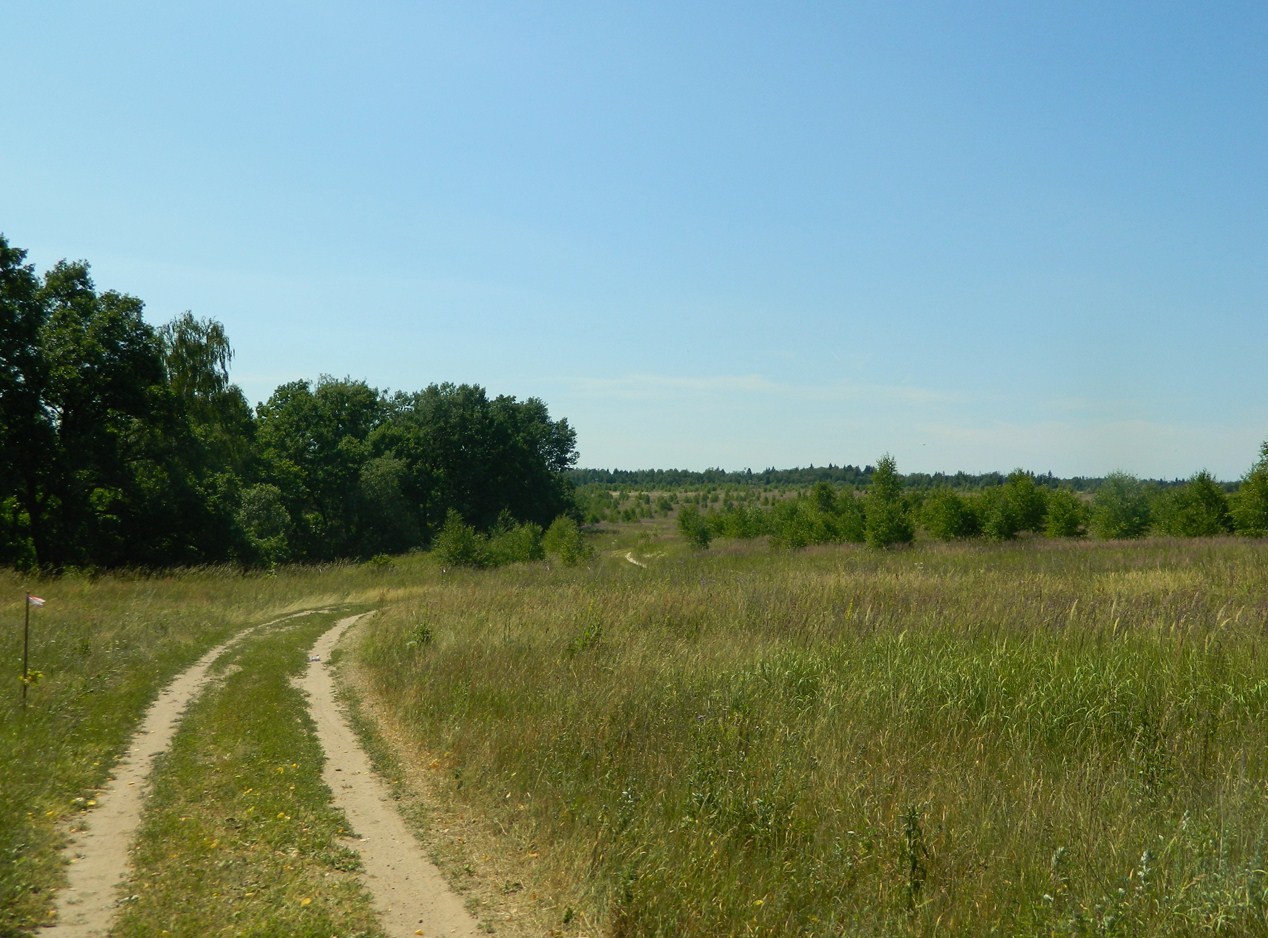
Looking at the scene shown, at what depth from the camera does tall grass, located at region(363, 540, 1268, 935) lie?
545 cm

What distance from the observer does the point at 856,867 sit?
5.91m

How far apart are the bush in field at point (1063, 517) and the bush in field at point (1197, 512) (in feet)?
13.0

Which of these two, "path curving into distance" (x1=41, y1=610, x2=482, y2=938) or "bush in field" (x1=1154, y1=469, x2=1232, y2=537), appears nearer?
"path curving into distance" (x1=41, y1=610, x2=482, y2=938)

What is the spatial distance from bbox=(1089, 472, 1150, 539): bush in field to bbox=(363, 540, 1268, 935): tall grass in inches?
1428

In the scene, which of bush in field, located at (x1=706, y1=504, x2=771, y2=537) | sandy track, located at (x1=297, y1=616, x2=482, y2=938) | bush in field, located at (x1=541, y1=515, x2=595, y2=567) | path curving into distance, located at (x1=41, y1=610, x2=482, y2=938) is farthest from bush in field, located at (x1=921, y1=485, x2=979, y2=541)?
sandy track, located at (x1=297, y1=616, x2=482, y2=938)

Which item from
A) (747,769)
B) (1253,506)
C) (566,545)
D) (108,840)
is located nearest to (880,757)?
(747,769)

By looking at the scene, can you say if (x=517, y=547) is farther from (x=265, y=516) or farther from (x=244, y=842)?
(x=244, y=842)

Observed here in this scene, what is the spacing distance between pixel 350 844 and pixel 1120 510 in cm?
5129

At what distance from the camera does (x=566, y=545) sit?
4312cm

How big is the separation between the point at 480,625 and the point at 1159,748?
1091 cm

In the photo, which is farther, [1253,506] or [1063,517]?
[1063,517]

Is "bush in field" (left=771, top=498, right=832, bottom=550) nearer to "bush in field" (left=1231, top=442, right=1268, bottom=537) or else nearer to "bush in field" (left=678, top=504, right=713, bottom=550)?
"bush in field" (left=678, top=504, right=713, bottom=550)

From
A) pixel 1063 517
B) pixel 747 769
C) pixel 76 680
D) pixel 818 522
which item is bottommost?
pixel 76 680

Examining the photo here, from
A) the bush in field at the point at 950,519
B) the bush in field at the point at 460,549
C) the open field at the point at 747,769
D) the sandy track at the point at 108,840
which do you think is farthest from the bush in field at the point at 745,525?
the sandy track at the point at 108,840
